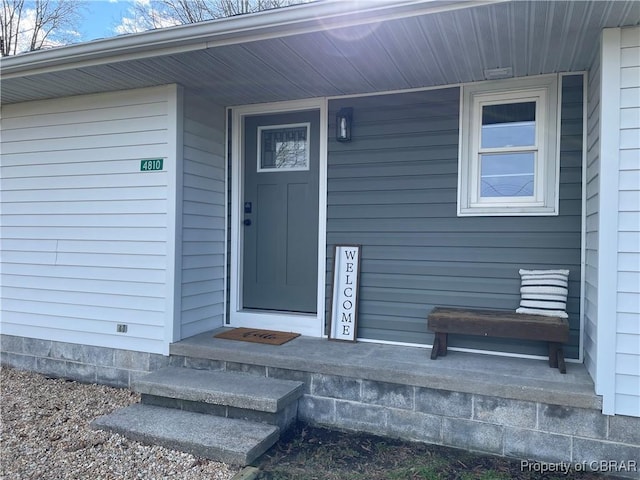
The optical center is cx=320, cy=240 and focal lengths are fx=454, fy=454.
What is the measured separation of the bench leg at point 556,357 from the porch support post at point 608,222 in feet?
1.05

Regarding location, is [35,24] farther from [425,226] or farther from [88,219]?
[425,226]

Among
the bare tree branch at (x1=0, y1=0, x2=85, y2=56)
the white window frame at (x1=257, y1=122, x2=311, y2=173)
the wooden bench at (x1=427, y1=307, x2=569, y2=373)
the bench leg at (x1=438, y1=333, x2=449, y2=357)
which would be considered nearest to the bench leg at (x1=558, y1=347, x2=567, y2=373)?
the wooden bench at (x1=427, y1=307, x2=569, y2=373)

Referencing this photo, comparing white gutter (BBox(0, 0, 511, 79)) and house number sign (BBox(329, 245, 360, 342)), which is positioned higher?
white gutter (BBox(0, 0, 511, 79))

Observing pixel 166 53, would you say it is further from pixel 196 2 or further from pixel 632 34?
pixel 196 2

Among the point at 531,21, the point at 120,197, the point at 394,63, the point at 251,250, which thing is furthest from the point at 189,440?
the point at 531,21

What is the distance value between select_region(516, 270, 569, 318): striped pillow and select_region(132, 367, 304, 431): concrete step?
5.51 feet

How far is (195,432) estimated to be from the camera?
9.01 ft

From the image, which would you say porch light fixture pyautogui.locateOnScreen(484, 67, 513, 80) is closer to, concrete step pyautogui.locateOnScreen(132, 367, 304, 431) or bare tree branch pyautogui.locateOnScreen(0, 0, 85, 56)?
concrete step pyautogui.locateOnScreen(132, 367, 304, 431)

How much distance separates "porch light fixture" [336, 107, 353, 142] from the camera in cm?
373

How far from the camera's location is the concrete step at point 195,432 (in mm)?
2564

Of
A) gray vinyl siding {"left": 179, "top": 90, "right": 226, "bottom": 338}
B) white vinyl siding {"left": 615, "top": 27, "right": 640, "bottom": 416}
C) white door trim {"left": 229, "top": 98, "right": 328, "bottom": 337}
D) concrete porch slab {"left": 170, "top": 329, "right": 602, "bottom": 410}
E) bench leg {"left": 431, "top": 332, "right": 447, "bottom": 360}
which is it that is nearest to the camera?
white vinyl siding {"left": 615, "top": 27, "right": 640, "bottom": 416}

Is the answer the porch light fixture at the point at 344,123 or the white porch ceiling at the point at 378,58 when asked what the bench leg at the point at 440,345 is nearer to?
the porch light fixture at the point at 344,123

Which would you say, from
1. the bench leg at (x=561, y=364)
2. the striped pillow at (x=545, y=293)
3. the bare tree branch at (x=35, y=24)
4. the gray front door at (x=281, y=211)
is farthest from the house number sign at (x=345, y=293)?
the bare tree branch at (x=35, y=24)

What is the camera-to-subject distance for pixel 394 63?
3.08 m
